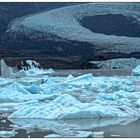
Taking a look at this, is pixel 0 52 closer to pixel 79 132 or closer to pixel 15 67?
pixel 15 67

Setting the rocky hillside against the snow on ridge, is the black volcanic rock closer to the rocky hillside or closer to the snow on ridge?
the rocky hillside

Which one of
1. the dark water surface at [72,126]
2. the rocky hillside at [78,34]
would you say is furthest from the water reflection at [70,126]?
the rocky hillside at [78,34]

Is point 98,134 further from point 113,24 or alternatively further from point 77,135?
point 113,24

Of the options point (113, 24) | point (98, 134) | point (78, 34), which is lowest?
point (98, 134)

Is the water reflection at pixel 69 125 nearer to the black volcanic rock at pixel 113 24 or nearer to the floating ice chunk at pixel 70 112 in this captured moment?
the floating ice chunk at pixel 70 112

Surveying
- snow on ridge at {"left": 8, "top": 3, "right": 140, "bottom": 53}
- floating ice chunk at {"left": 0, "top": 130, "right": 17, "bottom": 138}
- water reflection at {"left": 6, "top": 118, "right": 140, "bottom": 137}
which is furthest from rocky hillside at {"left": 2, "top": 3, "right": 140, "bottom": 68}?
floating ice chunk at {"left": 0, "top": 130, "right": 17, "bottom": 138}

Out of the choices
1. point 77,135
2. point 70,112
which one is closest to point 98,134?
point 77,135
